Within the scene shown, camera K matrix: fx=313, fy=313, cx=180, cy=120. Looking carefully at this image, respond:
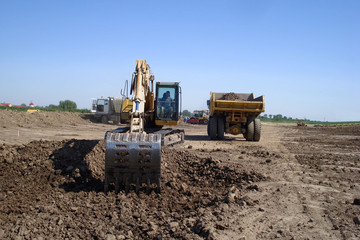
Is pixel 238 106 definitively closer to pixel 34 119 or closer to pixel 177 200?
pixel 177 200

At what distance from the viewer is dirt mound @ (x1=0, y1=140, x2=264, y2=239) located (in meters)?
4.19

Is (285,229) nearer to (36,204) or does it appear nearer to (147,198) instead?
(147,198)

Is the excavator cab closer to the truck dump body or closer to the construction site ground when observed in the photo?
the truck dump body

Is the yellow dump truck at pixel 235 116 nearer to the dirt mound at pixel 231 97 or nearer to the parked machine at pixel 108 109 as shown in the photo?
the dirt mound at pixel 231 97

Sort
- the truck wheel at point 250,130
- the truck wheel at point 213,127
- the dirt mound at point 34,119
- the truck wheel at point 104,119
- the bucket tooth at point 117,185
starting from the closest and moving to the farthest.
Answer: the bucket tooth at point 117,185, the truck wheel at point 250,130, the truck wheel at point 213,127, the dirt mound at point 34,119, the truck wheel at point 104,119

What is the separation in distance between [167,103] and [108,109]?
20567 millimetres

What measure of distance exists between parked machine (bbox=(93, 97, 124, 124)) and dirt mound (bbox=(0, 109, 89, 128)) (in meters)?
2.04

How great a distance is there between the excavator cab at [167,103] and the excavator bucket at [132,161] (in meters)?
6.13

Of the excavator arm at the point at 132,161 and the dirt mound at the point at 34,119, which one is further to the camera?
the dirt mound at the point at 34,119

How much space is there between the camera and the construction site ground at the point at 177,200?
4.12 m

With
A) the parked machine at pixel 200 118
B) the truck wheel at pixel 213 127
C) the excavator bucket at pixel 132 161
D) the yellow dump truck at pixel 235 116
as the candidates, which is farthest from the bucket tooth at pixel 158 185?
the parked machine at pixel 200 118

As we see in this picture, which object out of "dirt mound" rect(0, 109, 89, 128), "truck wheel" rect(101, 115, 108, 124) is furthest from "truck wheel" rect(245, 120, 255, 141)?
"truck wheel" rect(101, 115, 108, 124)

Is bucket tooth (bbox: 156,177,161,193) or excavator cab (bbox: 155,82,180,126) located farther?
excavator cab (bbox: 155,82,180,126)

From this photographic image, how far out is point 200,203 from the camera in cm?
522
